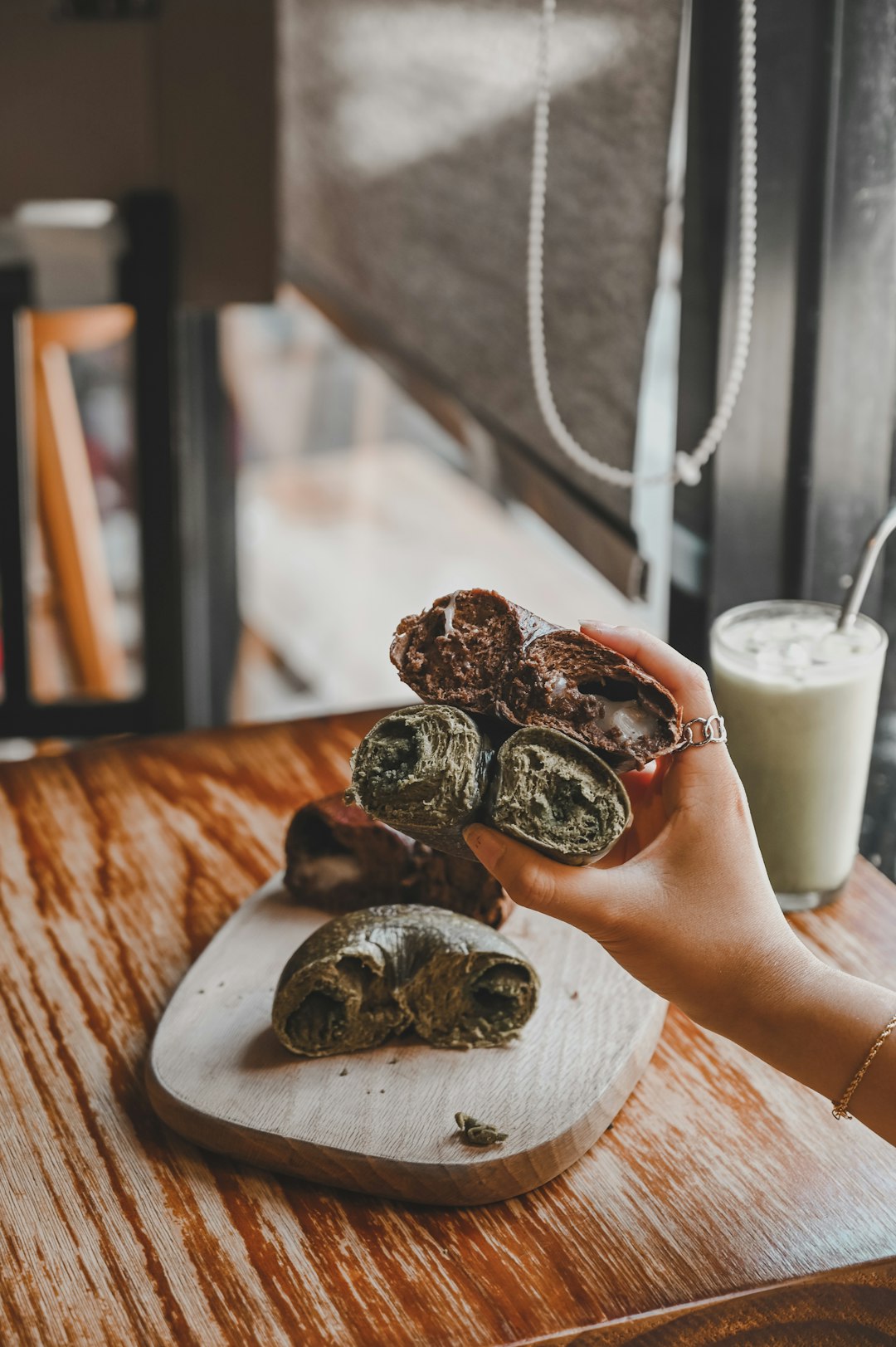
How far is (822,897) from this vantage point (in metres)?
1.01

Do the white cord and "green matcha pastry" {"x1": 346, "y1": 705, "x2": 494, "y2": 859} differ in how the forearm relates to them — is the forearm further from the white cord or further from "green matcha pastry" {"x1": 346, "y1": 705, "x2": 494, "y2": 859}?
the white cord

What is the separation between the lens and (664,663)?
0.73 meters

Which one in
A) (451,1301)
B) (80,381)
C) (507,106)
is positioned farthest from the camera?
(80,381)

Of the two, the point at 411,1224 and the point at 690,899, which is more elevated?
the point at 690,899

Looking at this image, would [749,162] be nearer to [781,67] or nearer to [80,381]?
[781,67]

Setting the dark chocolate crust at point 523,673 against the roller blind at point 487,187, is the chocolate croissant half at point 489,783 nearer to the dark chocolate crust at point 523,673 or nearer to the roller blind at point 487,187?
the dark chocolate crust at point 523,673

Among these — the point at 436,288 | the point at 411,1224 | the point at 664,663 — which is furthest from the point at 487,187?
the point at 411,1224

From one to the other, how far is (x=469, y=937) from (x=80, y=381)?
2.58 meters

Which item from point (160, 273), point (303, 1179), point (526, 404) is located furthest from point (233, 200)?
point (303, 1179)

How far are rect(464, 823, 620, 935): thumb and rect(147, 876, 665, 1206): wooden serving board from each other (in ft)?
0.48

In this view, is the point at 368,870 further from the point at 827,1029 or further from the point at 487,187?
the point at 487,187

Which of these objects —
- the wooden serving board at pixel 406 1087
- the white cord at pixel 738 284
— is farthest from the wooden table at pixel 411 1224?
the white cord at pixel 738 284

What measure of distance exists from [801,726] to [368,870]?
1.07ft

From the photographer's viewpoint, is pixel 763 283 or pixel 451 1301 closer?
pixel 451 1301
